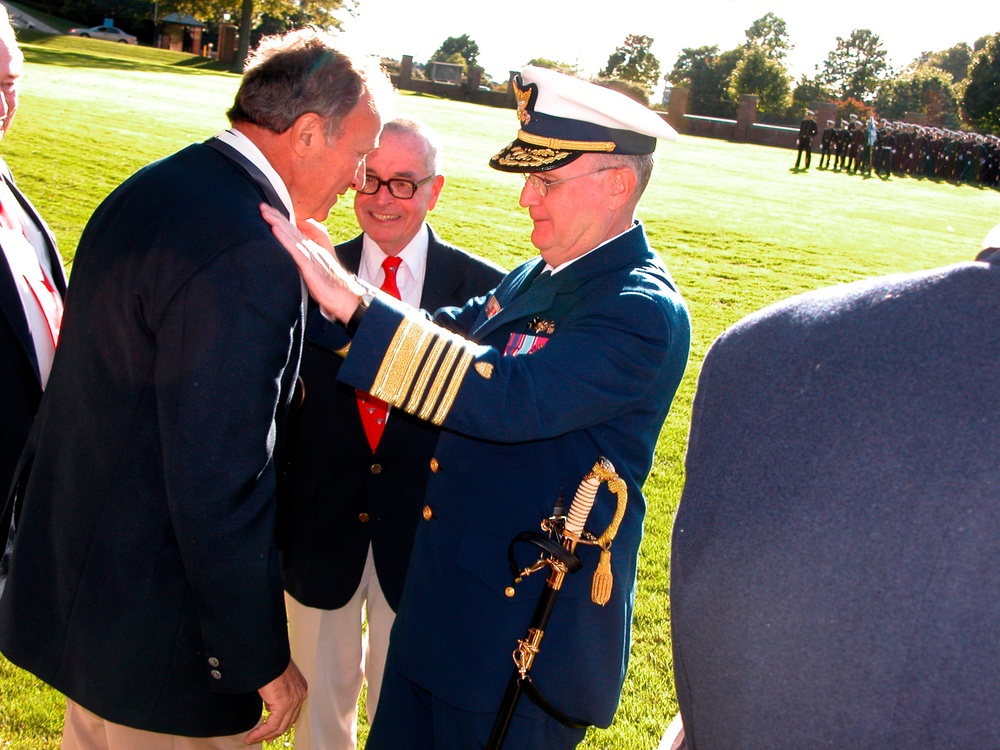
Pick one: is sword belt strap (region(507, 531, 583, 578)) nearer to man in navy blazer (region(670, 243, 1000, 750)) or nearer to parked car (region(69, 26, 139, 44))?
man in navy blazer (region(670, 243, 1000, 750))

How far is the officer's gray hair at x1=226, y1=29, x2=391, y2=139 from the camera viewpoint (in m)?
2.15

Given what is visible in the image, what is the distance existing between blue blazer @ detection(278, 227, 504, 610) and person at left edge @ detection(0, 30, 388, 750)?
2.93 ft

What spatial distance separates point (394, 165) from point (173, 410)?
70.2 inches

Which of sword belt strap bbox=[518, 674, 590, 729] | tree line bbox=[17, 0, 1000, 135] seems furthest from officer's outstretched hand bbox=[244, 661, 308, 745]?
tree line bbox=[17, 0, 1000, 135]

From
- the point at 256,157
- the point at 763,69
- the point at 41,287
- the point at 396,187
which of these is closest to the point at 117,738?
the point at 256,157

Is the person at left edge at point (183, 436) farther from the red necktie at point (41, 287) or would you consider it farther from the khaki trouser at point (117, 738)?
the red necktie at point (41, 287)

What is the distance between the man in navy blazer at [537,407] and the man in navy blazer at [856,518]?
43.2 inches

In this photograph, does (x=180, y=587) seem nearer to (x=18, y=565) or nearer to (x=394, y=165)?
(x=18, y=565)

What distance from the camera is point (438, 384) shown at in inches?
82.8

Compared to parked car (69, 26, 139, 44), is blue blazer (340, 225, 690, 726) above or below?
below

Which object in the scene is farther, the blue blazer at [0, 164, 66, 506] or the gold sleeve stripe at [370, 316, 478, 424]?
the blue blazer at [0, 164, 66, 506]

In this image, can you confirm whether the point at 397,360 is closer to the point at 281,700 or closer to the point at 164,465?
the point at 164,465

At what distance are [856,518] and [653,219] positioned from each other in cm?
1524

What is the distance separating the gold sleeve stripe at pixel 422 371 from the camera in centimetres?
210
